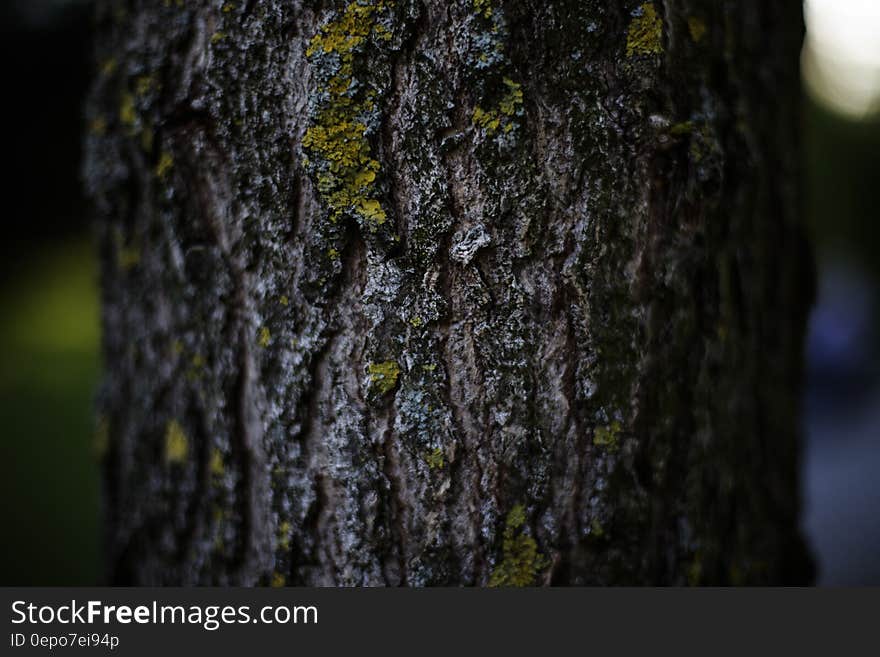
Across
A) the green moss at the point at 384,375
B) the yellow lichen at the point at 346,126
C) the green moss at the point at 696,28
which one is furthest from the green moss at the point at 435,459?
the green moss at the point at 696,28

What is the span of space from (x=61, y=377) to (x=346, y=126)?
16.3 feet

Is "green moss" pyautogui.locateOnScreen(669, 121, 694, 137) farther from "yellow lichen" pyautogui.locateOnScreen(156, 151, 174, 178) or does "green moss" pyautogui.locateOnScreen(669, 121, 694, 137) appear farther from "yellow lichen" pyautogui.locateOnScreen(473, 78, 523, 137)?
"yellow lichen" pyautogui.locateOnScreen(156, 151, 174, 178)

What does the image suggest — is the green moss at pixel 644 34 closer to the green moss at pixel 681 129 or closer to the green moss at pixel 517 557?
the green moss at pixel 681 129

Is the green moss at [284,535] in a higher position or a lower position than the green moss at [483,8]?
lower

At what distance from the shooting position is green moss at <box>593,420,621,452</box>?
3.20 ft

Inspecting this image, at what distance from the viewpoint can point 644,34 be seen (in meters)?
0.92

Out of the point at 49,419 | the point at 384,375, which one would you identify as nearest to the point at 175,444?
the point at 384,375

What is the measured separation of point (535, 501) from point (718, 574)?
0.50m

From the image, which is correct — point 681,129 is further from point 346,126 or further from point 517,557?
point 517,557

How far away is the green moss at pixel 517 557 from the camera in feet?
3.19

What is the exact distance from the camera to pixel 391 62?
35.6 inches

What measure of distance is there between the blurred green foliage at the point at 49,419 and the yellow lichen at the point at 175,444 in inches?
69.4

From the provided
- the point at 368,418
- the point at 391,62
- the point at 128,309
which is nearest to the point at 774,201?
the point at 391,62

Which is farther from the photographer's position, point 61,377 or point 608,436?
point 61,377
